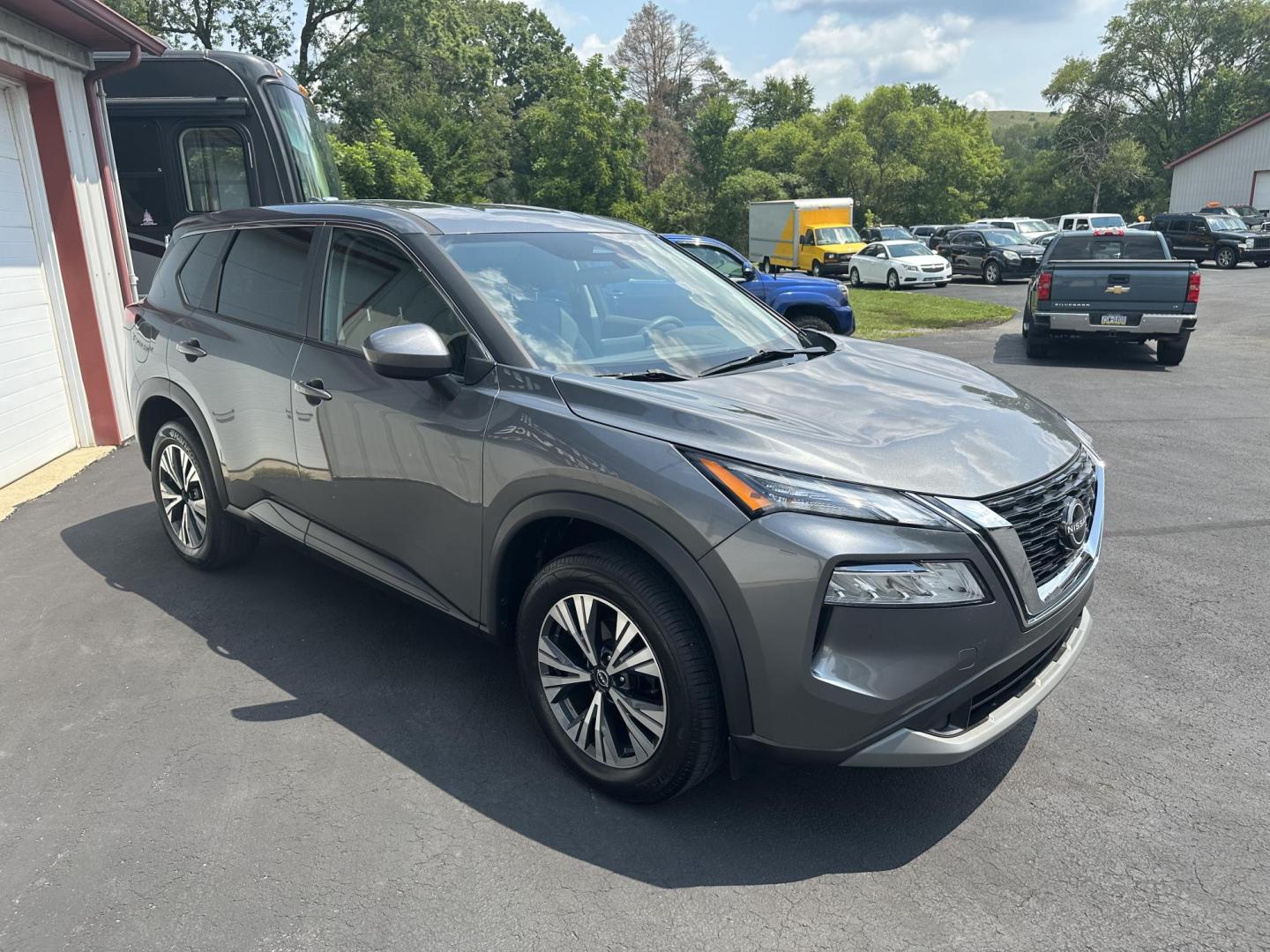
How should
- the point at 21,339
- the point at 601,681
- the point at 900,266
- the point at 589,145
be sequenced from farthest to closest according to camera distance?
the point at 589,145 → the point at 900,266 → the point at 21,339 → the point at 601,681

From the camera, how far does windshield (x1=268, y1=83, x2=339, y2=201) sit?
34.6 feet

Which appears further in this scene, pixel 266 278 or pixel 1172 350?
pixel 1172 350

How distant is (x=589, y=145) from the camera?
4447 cm

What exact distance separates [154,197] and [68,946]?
995cm

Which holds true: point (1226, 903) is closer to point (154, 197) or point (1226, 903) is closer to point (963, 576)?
point (963, 576)

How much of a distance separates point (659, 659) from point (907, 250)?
2702 centimetres

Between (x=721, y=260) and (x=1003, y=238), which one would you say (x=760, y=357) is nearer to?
(x=721, y=260)

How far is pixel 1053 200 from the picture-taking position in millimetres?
65312

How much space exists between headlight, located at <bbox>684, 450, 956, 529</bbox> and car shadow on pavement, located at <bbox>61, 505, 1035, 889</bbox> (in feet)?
3.43

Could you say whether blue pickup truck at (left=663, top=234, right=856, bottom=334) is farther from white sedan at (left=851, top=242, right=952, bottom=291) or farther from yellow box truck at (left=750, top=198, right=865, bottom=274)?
yellow box truck at (left=750, top=198, right=865, bottom=274)

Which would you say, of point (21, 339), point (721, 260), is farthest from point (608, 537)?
point (721, 260)

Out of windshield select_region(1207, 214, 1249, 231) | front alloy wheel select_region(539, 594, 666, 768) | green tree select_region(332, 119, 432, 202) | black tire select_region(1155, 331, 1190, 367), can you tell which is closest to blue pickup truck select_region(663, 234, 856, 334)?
black tire select_region(1155, 331, 1190, 367)

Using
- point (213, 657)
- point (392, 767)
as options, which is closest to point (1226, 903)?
point (392, 767)

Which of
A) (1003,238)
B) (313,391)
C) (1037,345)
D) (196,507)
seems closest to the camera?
(313,391)
